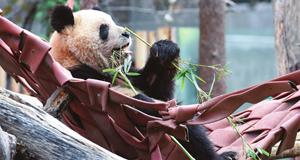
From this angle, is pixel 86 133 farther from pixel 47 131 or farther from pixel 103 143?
pixel 47 131

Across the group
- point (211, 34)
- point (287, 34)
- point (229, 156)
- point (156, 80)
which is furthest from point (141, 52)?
point (229, 156)

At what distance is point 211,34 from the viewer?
4285 mm

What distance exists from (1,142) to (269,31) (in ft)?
21.9

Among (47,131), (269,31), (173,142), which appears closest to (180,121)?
(173,142)

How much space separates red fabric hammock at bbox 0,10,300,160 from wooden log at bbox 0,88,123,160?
20 cm

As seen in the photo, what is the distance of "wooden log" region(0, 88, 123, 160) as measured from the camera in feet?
4.18

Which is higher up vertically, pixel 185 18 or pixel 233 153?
pixel 185 18

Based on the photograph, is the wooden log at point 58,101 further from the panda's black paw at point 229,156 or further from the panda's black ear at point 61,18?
the panda's black paw at point 229,156

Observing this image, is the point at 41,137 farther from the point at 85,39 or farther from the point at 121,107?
the point at 85,39

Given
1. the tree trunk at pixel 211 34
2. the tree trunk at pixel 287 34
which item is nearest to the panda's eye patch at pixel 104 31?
the tree trunk at pixel 287 34

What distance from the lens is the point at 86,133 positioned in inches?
68.4

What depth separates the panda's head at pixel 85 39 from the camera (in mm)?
2260

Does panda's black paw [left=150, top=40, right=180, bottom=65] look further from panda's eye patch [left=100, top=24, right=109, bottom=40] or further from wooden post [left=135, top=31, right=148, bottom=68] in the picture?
wooden post [left=135, top=31, right=148, bottom=68]

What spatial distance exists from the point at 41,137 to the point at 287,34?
2.31 m
